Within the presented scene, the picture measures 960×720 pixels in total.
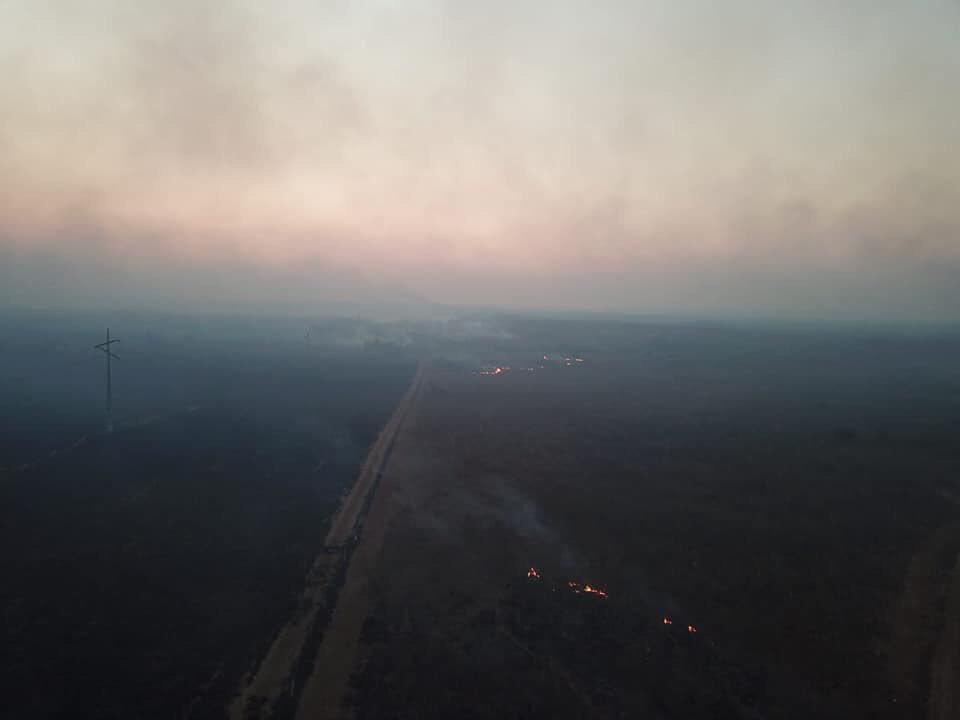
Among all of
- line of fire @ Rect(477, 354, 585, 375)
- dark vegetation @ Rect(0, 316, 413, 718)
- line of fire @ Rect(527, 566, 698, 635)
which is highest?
line of fire @ Rect(477, 354, 585, 375)

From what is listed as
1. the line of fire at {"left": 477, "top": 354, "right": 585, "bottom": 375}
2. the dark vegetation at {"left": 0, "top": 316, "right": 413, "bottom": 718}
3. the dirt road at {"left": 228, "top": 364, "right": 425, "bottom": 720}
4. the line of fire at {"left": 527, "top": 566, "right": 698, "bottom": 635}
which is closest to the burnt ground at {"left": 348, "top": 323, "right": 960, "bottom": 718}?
the line of fire at {"left": 527, "top": 566, "right": 698, "bottom": 635}

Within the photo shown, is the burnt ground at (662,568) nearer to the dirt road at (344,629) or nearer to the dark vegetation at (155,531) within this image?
the dirt road at (344,629)

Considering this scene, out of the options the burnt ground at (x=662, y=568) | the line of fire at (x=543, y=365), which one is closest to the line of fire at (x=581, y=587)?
the burnt ground at (x=662, y=568)

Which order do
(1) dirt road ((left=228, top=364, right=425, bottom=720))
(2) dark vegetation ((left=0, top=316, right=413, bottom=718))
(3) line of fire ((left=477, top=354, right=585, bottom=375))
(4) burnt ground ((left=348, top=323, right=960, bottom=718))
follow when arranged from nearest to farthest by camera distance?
(1) dirt road ((left=228, top=364, right=425, bottom=720)) → (2) dark vegetation ((left=0, top=316, right=413, bottom=718)) → (4) burnt ground ((left=348, top=323, right=960, bottom=718)) → (3) line of fire ((left=477, top=354, right=585, bottom=375))

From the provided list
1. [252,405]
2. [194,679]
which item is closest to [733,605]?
[194,679]

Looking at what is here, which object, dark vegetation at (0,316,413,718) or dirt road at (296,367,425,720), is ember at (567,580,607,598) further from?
dark vegetation at (0,316,413,718)
